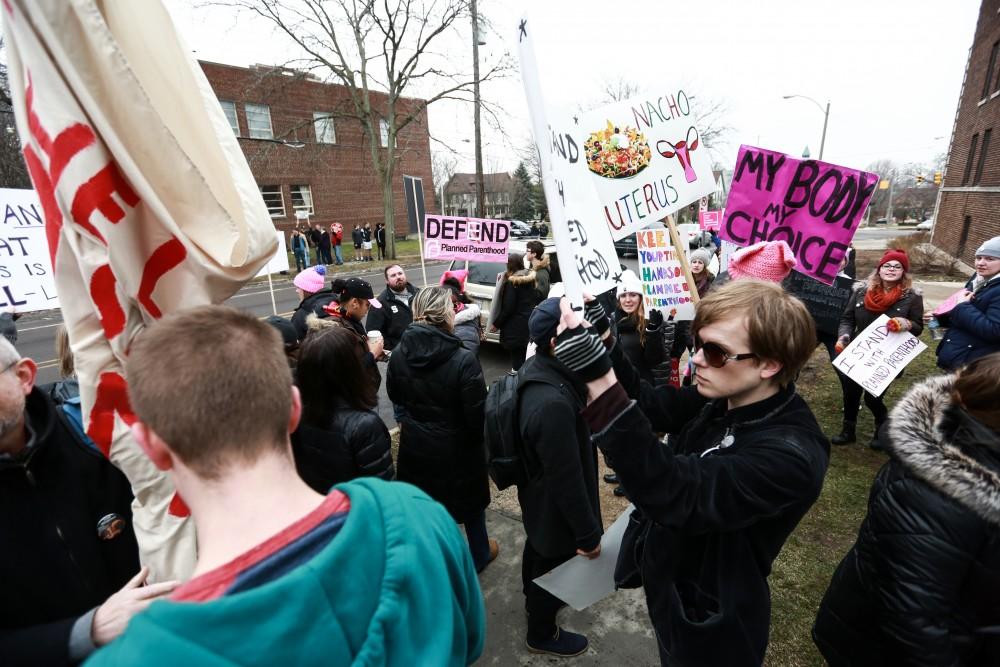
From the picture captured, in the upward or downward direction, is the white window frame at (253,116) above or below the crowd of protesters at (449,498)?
above

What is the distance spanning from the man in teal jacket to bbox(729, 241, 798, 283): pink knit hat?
126 inches

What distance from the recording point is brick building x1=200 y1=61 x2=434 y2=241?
2580cm

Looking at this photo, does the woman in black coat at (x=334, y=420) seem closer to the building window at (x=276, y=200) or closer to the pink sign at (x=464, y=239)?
the pink sign at (x=464, y=239)

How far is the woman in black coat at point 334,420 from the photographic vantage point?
2.28m

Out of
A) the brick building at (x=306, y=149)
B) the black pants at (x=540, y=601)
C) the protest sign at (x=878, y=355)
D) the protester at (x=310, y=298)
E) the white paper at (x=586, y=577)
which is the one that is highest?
the brick building at (x=306, y=149)

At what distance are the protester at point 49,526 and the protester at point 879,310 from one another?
16.1ft

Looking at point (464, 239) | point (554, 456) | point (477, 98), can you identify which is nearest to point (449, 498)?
point (554, 456)

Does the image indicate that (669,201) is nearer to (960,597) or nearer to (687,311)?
(687,311)

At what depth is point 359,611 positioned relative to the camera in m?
0.79

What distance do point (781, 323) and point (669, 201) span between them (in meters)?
1.64

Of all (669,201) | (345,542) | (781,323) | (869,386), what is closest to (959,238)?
(869,386)

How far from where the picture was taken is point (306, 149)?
2831 centimetres

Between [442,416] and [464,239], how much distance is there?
461cm

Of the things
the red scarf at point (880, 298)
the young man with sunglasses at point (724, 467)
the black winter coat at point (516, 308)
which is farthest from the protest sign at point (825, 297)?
the young man with sunglasses at point (724, 467)
